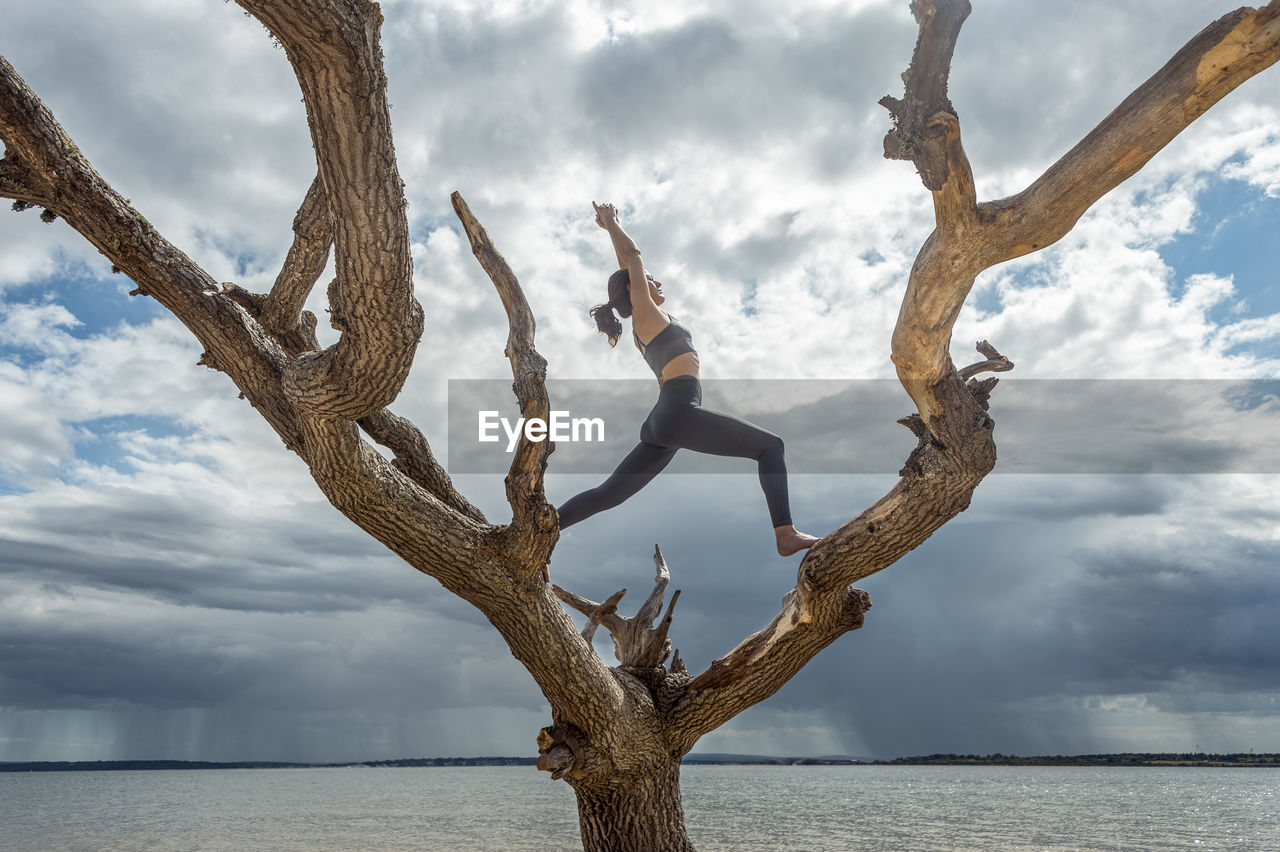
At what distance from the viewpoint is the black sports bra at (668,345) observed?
16.3 ft

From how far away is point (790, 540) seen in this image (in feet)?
16.9

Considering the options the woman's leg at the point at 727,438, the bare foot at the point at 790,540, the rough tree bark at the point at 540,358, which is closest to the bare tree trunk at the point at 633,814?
the rough tree bark at the point at 540,358

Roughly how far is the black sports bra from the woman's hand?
2.27ft

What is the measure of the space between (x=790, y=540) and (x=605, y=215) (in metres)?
2.28

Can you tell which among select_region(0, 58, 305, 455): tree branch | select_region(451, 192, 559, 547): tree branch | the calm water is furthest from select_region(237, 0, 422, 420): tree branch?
the calm water

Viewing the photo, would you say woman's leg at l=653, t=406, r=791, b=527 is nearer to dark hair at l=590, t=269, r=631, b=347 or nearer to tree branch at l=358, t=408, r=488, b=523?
dark hair at l=590, t=269, r=631, b=347

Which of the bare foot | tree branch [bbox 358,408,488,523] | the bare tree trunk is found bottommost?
the bare tree trunk

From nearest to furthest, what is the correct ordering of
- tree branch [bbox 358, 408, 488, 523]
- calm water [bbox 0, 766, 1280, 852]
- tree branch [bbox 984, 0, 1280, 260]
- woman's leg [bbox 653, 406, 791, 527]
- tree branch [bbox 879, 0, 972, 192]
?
tree branch [bbox 984, 0, 1280, 260] → tree branch [bbox 879, 0, 972, 192] → woman's leg [bbox 653, 406, 791, 527] → tree branch [bbox 358, 408, 488, 523] → calm water [bbox 0, 766, 1280, 852]

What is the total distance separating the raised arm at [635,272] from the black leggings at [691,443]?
14.6 inches

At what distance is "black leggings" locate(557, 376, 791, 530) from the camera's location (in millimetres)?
4836

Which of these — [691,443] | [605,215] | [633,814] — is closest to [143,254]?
[605,215]

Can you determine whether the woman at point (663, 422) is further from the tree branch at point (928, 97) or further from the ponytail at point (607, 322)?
the tree branch at point (928, 97)

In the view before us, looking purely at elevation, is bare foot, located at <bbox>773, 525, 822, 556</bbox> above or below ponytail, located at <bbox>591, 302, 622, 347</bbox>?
below

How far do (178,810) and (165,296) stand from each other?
53.1m
